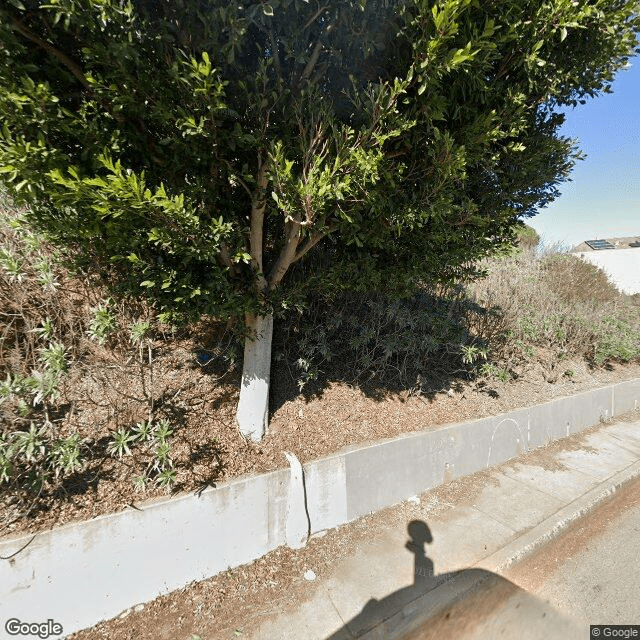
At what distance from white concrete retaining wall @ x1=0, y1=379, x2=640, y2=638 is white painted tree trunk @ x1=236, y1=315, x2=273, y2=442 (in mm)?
668

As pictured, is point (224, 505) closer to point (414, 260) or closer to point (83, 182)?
point (83, 182)

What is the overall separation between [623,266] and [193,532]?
30.6 metres

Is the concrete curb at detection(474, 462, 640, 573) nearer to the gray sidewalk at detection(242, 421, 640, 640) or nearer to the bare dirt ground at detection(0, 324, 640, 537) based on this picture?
the gray sidewalk at detection(242, 421, 640, 640)

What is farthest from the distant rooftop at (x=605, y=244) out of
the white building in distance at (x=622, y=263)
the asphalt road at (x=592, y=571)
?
the asphalt road at (x=592, y=571)

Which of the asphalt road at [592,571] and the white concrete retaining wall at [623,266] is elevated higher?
the white concrete retaining wall at [623,266]

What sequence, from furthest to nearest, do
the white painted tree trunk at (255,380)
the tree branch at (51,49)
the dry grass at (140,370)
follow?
the white painted tree trunk at (255,380) → the dry grass at (140,370) → the tree branch at (51,49)

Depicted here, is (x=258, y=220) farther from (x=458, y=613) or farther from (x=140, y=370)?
(x=458, y=613)

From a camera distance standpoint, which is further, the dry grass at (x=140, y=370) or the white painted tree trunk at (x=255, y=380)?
the white painted tree trunk at (x=255, y=380)

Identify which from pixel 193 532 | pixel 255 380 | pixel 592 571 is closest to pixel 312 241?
pixel 255 380

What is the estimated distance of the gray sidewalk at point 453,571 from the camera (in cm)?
264

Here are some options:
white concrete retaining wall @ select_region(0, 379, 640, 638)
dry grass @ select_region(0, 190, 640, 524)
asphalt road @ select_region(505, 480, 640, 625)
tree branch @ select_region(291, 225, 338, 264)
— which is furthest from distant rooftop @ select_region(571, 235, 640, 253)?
tree branch @ select_region(291, 225, 338, 264)

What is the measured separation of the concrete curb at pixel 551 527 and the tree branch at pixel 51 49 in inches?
199

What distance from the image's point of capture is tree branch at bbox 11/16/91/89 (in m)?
1.88

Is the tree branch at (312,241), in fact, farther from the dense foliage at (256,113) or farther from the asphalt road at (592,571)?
the asphalt road at (592,571)
